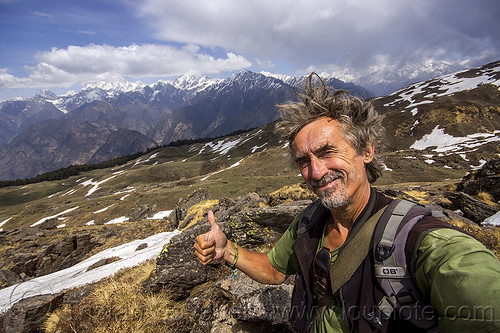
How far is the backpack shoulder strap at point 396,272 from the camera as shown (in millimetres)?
1745

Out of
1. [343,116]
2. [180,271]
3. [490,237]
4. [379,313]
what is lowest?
[490,237]

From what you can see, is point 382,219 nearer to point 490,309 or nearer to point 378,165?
point 490,309

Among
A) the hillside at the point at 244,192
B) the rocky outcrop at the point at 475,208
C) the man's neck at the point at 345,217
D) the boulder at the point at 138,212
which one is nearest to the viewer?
the man's neck at the point at 345,217

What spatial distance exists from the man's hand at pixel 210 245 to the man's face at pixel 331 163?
5.08ft

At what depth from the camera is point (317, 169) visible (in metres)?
2.85

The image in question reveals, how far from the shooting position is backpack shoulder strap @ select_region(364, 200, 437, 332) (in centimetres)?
175

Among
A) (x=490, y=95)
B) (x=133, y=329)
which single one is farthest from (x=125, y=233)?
(x=490, y=95)

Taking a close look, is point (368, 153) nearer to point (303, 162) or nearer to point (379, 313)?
point (303, 162)

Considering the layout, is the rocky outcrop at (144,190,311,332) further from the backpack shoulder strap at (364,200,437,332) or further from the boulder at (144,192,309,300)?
the backpack shoulder strap at (364,200,437,332)

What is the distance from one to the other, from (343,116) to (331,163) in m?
0.64

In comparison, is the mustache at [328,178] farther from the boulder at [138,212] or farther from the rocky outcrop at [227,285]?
the boulder at [138,212]

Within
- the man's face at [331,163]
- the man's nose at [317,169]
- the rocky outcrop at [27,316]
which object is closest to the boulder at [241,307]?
the man's face at [331,163]

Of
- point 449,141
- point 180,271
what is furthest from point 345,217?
point 449,141

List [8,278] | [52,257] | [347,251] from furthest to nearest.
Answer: [52,257]
[8,278]
[347,251]
